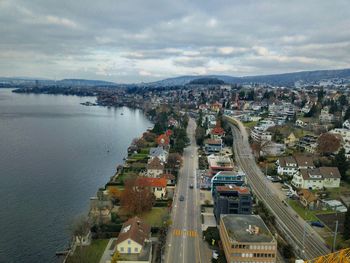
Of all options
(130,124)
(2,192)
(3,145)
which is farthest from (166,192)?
(130,124)

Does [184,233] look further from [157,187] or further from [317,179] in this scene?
[317,179]

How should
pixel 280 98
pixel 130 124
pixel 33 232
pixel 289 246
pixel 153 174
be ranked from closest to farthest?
1. pixel 289 246
2. pixel 33 232
3. pixel 153 174
4. pixel 130 124
5. pixel 280 98

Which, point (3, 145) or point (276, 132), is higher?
point (276, 132)

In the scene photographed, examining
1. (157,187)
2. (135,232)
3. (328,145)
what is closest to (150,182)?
(157,187)

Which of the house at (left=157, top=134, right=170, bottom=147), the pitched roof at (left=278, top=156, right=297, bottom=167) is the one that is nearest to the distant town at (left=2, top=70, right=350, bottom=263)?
the pitched roof at (left=278, top=156, right=297, bottom=167)

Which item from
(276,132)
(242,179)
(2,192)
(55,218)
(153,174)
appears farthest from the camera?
(276,132)

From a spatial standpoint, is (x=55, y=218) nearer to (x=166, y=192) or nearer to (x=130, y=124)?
(x=166, y=192)

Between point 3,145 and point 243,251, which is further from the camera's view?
point 3,145

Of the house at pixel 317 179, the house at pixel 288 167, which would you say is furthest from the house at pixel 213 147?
the house at pixel 317 179
